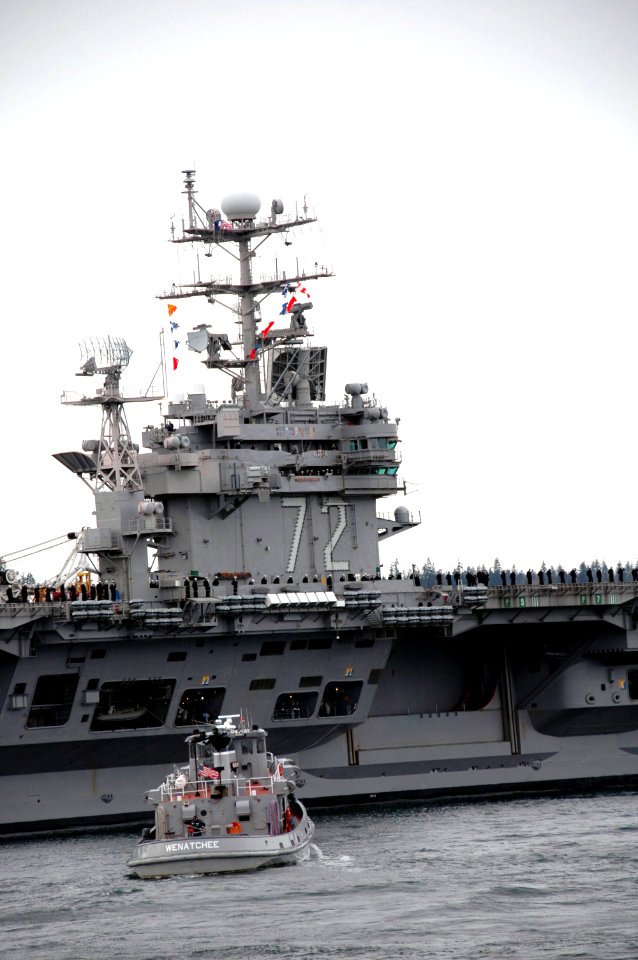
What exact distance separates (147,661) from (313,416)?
753cm

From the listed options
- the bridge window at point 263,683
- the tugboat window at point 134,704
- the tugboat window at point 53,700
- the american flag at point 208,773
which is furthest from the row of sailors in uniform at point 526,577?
the american flag at point 208,773

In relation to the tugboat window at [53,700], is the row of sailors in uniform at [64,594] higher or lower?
higher

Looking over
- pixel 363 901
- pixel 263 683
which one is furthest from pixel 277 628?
pixel 363 901

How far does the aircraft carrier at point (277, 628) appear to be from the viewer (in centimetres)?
3681

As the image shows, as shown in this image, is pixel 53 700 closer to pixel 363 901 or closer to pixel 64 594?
pixel 64 594

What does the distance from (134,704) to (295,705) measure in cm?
361

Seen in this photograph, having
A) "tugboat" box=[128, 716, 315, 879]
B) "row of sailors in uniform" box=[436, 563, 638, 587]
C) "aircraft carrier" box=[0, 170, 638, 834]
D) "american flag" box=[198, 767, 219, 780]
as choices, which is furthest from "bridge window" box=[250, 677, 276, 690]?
"american flag" box=[198, 767, 219, 780]

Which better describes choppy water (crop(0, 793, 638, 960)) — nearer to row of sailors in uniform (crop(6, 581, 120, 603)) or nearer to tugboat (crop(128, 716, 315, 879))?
tugboat (crop(128, 716, 315, 879))

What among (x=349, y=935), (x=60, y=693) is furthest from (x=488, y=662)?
(x=349, y=935)

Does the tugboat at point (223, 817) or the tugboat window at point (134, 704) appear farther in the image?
the tugboat window at point (134, 704)

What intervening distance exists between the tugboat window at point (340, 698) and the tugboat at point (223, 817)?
7.62m

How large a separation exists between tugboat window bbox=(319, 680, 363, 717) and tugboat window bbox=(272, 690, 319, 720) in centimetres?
25

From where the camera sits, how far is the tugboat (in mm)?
29031

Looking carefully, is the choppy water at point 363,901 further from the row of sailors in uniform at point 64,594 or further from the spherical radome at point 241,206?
the spherical radome at point 241,206
